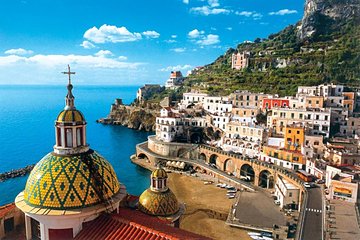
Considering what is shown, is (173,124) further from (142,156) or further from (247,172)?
(247,172)

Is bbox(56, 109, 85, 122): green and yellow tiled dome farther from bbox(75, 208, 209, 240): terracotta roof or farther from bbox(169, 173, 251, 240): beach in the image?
bbox(169, 173, 251, 240): beach

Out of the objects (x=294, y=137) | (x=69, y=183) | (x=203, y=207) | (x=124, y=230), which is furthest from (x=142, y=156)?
(x=124, y=230)

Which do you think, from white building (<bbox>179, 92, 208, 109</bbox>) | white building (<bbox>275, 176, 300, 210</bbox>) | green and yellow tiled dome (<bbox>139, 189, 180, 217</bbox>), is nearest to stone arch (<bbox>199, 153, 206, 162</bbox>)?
white building (<bbox>275, 176, 300, 210</bbox>)

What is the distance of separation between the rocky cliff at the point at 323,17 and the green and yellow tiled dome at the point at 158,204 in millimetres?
83144

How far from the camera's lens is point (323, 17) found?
3307 inches

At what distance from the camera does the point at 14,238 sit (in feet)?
43.2

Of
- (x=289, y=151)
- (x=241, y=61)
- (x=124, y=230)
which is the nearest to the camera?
(x=124, y=230)

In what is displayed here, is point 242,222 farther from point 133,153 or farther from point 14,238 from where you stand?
point 133,153

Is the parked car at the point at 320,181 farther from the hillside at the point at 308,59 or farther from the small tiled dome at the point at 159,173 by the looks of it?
the hillside at the point at 308,59

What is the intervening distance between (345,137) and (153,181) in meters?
37.8

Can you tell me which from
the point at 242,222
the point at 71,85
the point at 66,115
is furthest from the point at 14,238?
the point at 242,222

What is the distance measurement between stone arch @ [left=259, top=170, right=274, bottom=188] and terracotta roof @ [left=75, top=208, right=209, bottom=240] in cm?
3047

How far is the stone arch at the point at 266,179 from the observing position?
125ft

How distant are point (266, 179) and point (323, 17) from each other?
219ft
